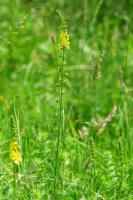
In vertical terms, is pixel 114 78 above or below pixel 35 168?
above

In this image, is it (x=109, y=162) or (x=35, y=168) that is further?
(x=109, y=162)

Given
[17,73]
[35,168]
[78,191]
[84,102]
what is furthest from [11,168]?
[17,73]

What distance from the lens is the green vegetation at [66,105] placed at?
2.75 m

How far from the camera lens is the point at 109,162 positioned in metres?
3.13

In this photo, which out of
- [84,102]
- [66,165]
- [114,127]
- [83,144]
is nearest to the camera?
[66,165]

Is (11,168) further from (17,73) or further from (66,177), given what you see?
(17,73)

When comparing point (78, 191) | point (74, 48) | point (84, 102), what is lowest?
point (78, 191)

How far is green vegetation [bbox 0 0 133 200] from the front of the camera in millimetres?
2746

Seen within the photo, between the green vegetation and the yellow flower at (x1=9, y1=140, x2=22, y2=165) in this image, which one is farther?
the green vegetation

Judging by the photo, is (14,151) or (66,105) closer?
(14,151)

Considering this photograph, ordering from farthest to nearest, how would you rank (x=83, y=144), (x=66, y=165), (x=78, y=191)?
(x=83, y=144) → (x=66, y=165) → (x=78, y=191)

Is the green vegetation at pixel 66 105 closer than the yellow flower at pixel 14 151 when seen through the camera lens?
No

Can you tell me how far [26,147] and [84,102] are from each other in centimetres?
140

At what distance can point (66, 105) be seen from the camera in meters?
4.50
